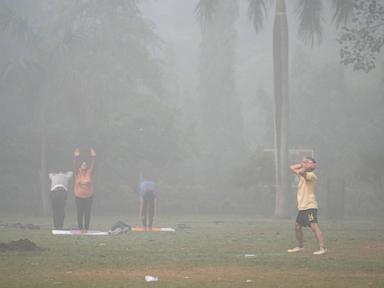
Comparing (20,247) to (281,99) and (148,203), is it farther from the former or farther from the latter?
(281,99)

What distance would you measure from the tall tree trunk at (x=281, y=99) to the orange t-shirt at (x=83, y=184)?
15.4 metres

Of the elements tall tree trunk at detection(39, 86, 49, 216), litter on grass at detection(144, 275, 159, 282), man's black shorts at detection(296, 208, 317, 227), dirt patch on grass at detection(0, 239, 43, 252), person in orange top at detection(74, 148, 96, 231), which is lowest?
litter on grass at detection(144, 275, 159, 282)

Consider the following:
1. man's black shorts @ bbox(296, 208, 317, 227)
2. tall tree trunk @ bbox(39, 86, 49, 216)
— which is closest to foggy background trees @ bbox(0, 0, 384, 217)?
tall tree trunk @ bbox(39, 86, 49, 216)

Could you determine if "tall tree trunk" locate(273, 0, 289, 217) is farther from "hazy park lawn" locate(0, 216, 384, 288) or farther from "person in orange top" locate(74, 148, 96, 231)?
"hazy park lawn" locate(0, 216, 384, 288)

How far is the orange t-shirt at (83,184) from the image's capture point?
18.9m

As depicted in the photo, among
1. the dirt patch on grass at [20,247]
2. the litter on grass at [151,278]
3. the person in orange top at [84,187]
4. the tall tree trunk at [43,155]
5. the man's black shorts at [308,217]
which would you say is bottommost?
the litter on grass at [151,278]

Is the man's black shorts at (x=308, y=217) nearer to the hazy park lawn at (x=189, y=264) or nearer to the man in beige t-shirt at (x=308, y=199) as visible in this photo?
the man in beige t-shirt at (x=308, y=199)

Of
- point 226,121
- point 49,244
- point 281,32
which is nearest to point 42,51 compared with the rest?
point 281,32

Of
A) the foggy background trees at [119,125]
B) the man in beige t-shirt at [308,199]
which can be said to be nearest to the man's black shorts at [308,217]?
the man in beige t-shirt at [308,199]

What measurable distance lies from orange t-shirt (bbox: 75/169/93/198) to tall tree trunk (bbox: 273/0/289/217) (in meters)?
15.4

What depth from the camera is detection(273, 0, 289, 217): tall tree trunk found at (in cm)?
3319

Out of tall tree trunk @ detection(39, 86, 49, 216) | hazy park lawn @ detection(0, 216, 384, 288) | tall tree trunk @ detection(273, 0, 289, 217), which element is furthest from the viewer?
tall tree trunk @ detection(39, 86, 49, 216)

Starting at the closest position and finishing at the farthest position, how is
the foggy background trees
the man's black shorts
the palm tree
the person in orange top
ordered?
the man's black shorts, the person in orange top, the palm tree, the foggy background trees

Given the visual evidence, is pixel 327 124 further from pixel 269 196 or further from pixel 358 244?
pixel 358 244
